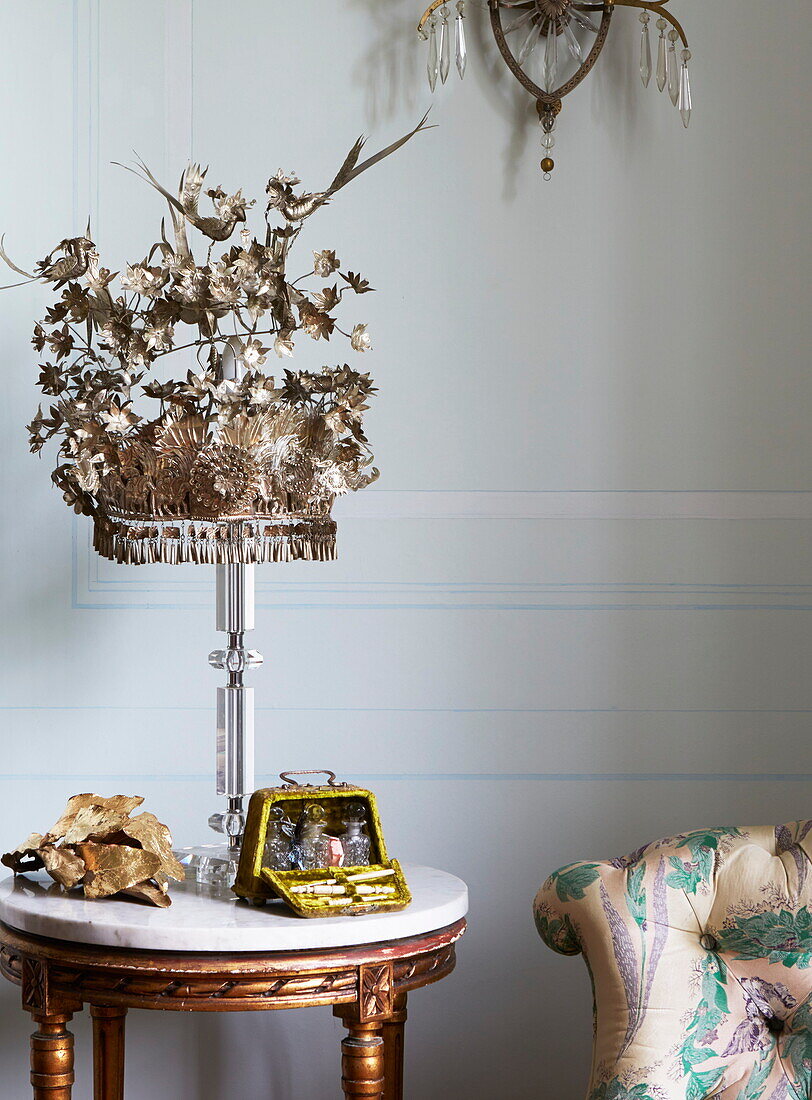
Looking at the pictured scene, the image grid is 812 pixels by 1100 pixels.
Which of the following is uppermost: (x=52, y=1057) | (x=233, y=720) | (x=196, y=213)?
(x=196, y=213)

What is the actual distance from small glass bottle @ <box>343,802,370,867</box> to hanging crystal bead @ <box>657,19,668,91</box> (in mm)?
1382

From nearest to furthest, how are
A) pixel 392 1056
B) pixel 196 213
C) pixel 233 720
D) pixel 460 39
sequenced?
pixel 196 213, pixel 233 720, pixel 392 1056, pixel 460 39

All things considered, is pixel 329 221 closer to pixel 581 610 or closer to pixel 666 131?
pixel 666 131

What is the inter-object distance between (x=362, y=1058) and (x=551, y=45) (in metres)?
1.68

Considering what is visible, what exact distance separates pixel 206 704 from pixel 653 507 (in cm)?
87

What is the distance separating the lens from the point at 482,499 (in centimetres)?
206

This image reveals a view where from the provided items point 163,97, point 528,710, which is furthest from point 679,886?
point 163,97

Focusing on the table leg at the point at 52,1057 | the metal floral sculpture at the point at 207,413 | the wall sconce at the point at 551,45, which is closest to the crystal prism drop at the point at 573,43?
the wall sconce at the point at 551,45

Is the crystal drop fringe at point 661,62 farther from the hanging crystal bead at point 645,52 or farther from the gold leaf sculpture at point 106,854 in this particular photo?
the gold leaf sculpture at point 106,854

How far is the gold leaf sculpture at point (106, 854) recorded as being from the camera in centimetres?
151

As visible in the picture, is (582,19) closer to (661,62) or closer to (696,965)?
(661,62)

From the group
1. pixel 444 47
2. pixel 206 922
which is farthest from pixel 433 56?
pixel 206 922

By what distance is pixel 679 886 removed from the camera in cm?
140

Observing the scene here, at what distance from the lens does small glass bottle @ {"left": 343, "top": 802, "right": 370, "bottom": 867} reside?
154 cm
